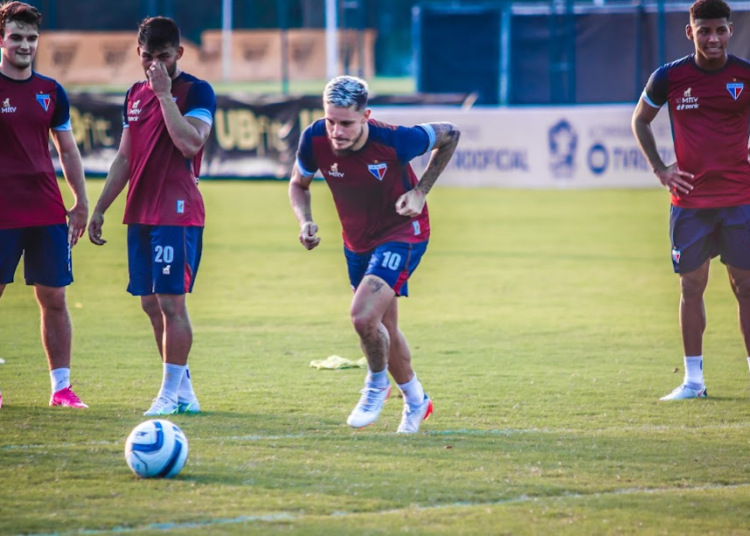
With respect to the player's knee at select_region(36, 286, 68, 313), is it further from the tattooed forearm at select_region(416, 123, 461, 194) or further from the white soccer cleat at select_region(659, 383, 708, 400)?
the white soccer cleat at select_region(659, 383, 708, 400)

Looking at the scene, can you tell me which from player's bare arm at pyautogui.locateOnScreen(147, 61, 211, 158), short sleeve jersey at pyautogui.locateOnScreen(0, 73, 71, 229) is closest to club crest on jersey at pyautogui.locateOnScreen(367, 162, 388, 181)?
player's bare arm at pyautogui.locateOnScreen(147, 61, 211, 158)

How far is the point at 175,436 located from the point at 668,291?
850 centimetres

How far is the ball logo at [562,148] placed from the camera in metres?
24.4

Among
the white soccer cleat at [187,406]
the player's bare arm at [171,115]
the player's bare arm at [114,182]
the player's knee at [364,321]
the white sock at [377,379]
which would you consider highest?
the player's bare arm at [171,115]

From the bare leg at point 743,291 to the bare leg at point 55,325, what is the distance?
168 inches

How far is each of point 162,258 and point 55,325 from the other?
0.97m

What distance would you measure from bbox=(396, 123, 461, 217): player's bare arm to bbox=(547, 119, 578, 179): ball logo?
59.0 feet

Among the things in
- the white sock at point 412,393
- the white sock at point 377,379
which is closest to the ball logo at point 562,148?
the white sock at point 412,393

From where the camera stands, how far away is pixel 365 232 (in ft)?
22.1

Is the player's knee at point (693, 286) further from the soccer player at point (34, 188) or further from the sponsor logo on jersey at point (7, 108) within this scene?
the sponsor logo on jersey at point (7, 108)

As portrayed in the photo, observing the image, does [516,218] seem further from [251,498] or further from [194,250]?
[251,498]

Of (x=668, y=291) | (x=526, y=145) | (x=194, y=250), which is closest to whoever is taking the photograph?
(x=194, y=250)

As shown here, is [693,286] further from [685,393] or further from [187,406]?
[187,406]

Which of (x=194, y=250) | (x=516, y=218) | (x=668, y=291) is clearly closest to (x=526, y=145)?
(x=516, y=218)
